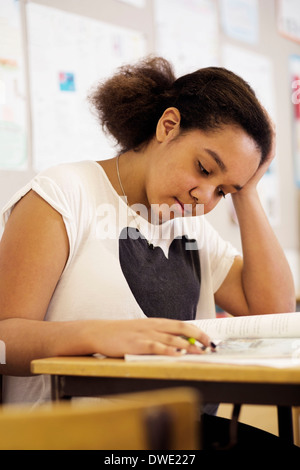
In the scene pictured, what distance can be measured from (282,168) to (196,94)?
1.60 m

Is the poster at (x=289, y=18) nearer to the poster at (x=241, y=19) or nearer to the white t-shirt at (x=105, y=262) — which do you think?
the poster at (x=241, y=19)

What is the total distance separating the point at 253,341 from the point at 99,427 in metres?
0.52

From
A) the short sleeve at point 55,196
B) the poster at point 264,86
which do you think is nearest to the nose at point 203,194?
the short sleeve at point 55,196

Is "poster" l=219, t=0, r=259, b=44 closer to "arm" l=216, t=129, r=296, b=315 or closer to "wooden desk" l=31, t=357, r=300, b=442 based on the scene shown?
"arm" l=216, t=129, r=296, b=315

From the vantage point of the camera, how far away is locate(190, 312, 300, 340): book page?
94 centimetres

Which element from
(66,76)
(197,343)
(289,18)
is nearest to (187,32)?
(66,76)

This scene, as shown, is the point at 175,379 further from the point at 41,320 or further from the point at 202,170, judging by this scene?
the point at 202,170

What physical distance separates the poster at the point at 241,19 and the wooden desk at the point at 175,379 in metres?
1.99

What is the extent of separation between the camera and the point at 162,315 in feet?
3.97

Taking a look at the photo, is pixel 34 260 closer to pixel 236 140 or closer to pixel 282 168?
pixel 236 140

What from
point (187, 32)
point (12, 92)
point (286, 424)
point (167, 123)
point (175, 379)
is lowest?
point (286, 424)

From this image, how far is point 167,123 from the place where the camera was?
1.24 meters

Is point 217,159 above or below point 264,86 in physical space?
below
